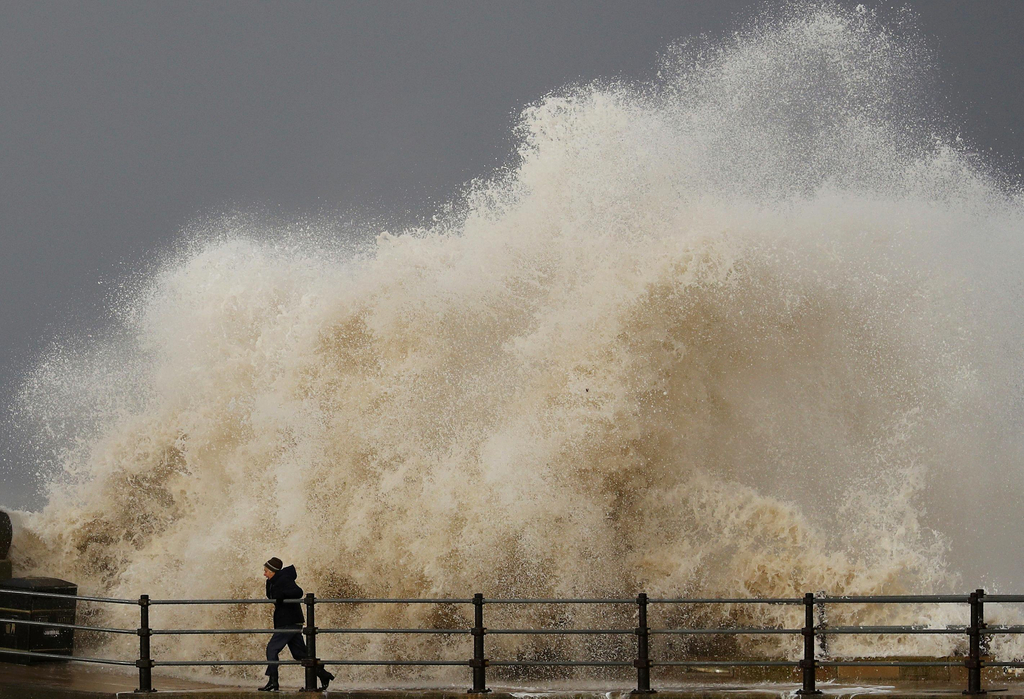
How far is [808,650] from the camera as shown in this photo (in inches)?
383

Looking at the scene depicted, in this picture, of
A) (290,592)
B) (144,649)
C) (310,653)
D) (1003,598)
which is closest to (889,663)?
(1003,598)

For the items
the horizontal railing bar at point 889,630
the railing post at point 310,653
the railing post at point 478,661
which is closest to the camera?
the horizontal railing bar at point 889,630

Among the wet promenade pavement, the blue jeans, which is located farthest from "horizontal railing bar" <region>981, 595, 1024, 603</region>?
the blue jeans

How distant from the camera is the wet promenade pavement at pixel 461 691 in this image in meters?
10.0

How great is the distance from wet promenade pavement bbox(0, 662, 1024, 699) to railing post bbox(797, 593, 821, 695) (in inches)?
5.7

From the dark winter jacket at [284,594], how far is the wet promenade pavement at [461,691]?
0.65 meters

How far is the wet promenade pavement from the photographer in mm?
10047

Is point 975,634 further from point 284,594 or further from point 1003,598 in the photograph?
point 284,594

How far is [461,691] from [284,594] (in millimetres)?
1925

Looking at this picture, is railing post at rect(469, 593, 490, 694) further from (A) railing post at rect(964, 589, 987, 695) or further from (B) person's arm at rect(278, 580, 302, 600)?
(A) railing post at rect(964, 589, 987, 695)

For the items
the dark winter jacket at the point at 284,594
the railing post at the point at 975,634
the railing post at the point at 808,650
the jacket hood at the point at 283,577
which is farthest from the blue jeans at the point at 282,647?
the railing post at the point at 975,634

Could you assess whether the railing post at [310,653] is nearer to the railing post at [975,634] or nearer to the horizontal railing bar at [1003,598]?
the railing post at [975,634]

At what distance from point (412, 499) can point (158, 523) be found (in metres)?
5.54

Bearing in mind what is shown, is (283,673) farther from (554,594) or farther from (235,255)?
(235,255)
